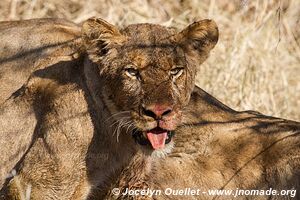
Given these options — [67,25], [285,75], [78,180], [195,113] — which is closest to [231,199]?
[195,113]

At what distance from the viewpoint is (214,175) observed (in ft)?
18.2

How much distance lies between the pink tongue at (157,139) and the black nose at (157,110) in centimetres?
16

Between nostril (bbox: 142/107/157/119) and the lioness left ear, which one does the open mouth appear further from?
the lioness left ear

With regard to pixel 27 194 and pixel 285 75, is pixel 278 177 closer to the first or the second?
pixel 27 194

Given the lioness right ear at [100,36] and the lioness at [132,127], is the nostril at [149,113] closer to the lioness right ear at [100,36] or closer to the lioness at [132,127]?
the lioness at [132,127]

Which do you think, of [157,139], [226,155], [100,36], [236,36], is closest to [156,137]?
Result: [157,139]

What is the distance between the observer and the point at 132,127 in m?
4.75

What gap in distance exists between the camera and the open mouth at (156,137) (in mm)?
4633

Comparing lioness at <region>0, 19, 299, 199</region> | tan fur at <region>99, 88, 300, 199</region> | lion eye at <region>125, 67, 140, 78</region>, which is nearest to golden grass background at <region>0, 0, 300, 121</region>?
tan fur at <region>99, 88, 300, 199</region>

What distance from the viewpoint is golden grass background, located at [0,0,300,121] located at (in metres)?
7.57

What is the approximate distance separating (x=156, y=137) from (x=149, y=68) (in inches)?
15.2

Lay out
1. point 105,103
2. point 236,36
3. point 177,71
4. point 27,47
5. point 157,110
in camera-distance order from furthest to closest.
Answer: point 236,36, point 27,47, point 105,103, point 177,71, point 157,110

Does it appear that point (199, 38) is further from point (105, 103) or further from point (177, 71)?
point (105, 103)

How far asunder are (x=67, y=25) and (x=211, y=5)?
261 cm
